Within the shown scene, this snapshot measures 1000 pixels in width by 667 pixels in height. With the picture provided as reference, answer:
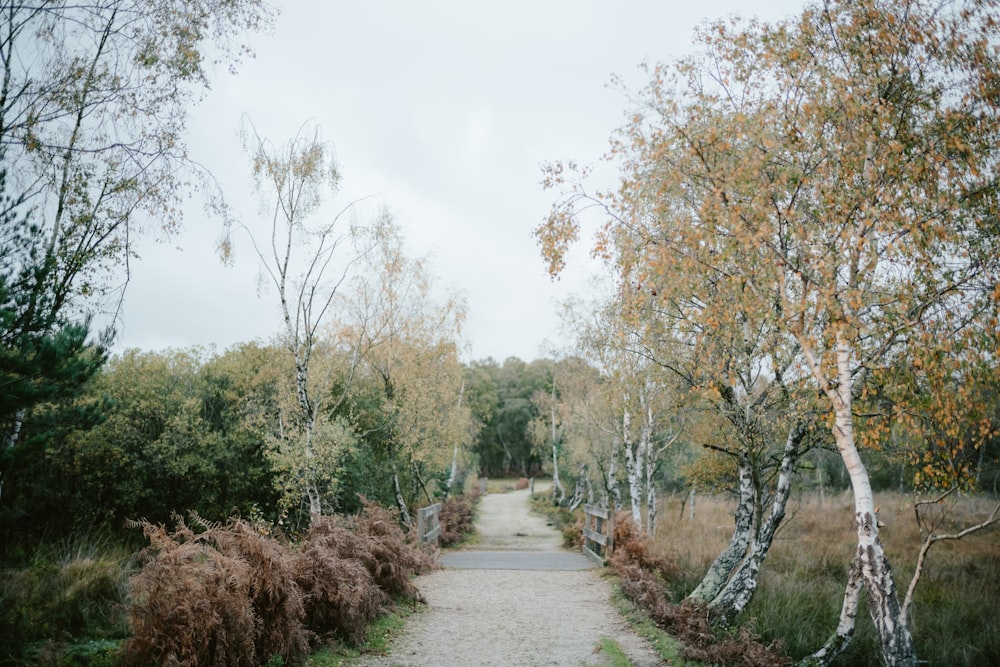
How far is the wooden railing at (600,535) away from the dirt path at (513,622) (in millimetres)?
901

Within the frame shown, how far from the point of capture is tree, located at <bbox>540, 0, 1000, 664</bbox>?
639 cm

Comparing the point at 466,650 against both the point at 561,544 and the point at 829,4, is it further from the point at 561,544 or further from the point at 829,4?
the point at 561,544

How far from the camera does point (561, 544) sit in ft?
67.9

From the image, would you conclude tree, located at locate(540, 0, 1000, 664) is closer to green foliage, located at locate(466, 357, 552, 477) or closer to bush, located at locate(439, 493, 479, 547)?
bush, located at locate(439, 493, 479, 547)

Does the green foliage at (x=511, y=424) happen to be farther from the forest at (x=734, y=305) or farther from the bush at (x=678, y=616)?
the forest at (x=734, y=305)

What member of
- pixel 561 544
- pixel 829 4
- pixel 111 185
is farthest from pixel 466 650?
pixel 561 544

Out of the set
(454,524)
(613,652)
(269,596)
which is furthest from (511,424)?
(269,596)

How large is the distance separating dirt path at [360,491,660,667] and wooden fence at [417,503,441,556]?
99 centimetres

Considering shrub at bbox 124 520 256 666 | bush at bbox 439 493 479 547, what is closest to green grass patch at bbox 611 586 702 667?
shrub at bbox 124 520 256 666

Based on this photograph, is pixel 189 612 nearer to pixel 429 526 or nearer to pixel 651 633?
pixel 651 633

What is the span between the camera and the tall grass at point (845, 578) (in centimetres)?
947

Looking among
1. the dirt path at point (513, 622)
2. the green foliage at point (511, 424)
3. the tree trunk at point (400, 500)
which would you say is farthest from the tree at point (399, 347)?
the green foliage at point (511, 424)

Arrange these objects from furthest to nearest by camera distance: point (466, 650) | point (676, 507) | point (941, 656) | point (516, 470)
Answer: point (516, 470) → point (676, 507) → point (941, 656) → point (466, 650)

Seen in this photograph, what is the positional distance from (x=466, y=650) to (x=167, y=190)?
727 centimetres
